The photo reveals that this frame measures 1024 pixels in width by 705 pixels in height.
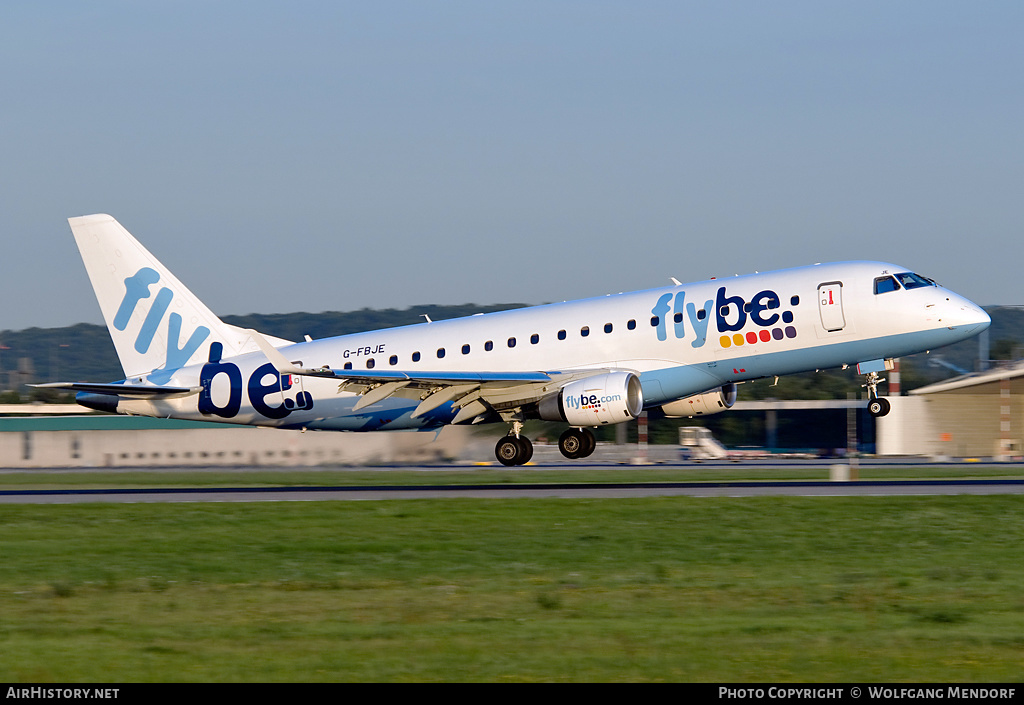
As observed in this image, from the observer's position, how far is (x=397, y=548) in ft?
70.3

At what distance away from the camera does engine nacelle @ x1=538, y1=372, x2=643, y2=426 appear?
108 ft

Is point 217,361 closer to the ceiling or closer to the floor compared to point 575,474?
closer to the ceiling

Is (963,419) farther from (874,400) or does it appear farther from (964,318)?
(964,318)

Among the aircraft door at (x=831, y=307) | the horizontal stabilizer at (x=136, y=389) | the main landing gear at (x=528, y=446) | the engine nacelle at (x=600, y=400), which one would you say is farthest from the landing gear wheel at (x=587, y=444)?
the horizontal stabilizer at (x=136, y=389)

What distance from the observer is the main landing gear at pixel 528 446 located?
35.8 m

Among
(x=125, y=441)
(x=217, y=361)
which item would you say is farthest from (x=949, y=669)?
(x=125, y=441)

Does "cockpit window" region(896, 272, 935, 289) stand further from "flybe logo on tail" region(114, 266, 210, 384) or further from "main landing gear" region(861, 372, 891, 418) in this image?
"flybe logo on tail" region(114, 266, 210, 384)

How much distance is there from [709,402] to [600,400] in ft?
15.7

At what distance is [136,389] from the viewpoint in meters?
38.2

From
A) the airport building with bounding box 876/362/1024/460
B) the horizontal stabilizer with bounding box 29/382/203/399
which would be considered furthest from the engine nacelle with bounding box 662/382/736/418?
the airport building with bounding box 876/362/1024/460

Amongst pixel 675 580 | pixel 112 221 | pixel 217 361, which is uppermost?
pixel 112 221

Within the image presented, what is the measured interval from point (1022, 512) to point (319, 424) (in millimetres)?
22429

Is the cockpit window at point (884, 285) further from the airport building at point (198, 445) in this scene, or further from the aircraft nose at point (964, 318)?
the airport building at point (198, 445)

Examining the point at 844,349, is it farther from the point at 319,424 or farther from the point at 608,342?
the point at 319,424
